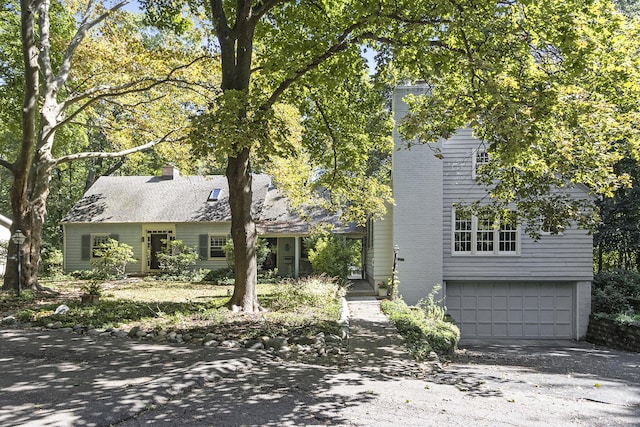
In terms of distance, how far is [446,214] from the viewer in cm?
1714

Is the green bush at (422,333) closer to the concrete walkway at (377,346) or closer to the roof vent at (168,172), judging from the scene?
the concrete walkway at (377,346)

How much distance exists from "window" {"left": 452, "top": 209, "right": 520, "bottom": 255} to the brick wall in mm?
3523

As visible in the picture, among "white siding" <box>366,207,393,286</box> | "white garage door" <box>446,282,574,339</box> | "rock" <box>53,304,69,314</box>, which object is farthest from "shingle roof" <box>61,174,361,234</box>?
"rock" <box>53,304,69,314</box>

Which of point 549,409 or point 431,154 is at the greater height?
point 431,154

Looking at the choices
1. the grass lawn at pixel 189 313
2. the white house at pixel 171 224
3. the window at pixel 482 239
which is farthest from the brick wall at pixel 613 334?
the white house at pixel 171 224

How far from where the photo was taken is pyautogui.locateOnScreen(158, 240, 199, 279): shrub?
72.6 ft

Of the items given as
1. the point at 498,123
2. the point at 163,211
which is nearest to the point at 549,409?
the point at 498,123

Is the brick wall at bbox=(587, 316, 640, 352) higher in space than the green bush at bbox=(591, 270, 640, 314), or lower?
lower

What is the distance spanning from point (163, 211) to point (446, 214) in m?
13.8

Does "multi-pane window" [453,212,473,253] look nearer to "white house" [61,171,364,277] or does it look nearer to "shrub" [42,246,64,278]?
"white house" [61,171,364,277]

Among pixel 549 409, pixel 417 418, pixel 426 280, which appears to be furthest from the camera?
pixel 426 280

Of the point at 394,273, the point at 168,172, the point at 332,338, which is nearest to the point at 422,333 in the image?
the point at 332,338

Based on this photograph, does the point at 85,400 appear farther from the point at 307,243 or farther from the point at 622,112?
the point at 307,243

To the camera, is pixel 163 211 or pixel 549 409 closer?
pixel 549 409
